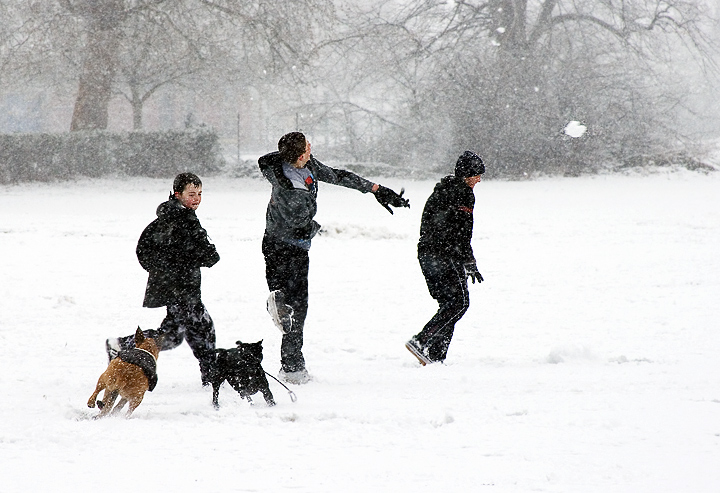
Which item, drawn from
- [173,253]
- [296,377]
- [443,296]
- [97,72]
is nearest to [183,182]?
[173,253]

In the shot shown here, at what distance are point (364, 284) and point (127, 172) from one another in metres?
14.8

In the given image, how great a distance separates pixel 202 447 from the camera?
11.7ft

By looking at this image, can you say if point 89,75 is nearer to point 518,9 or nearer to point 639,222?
point 518,9

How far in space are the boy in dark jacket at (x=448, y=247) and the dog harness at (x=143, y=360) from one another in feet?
6.84

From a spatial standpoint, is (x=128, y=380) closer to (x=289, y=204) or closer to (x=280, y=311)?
(x=280, y=311)

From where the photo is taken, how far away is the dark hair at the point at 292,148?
483 centimetres

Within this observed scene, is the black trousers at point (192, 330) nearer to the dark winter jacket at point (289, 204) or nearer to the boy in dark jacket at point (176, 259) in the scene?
the boy in dark jacket at point (176, 259)

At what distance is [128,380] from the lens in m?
3.97

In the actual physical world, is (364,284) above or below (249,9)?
below

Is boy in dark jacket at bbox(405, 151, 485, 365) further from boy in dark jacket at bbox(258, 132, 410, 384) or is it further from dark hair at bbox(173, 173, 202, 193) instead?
dark hair at bbox(173, 173, 202, 193)

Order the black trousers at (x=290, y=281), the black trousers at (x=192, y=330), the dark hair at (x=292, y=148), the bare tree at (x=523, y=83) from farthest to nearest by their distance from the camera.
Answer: the bare tree at (x=523, y=83) < the black trousers at (x=290, y=281) < the dark hair at (x=292, y=148) < the black trousers at (x=192, y=330)

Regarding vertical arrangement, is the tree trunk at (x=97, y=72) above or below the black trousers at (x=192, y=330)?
above

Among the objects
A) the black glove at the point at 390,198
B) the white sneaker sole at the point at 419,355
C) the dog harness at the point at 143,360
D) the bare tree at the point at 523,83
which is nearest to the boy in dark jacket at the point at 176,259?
the dog harness at the point at 143,360

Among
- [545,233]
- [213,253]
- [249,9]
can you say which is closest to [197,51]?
[249,9]
